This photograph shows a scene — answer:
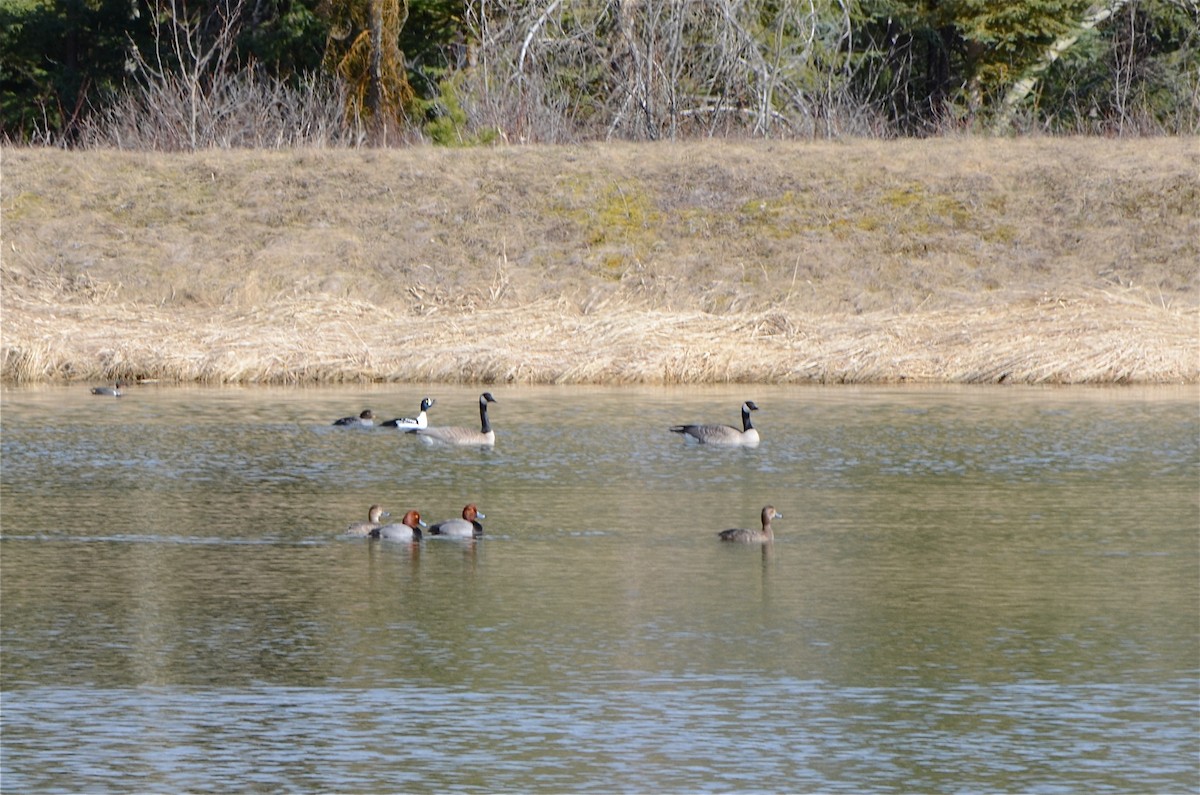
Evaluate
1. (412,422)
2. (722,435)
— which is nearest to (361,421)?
(412,422)

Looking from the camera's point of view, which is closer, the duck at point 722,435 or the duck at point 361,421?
the duck at point 722,435

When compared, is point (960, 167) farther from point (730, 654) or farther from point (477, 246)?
point (730, 654)

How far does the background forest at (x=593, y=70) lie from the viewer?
41.7 meters

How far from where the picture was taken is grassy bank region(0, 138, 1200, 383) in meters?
28.5

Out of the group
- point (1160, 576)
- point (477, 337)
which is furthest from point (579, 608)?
point (477, 337)

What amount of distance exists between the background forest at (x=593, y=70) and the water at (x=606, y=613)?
20.8 meters

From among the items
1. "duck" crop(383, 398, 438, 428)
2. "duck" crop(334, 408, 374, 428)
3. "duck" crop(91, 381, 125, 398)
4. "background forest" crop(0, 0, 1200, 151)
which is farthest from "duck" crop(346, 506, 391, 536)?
"background forest" crop(0, 0, 1200, 151)

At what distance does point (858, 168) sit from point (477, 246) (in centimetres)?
777

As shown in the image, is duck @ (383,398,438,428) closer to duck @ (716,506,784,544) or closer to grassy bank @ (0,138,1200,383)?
grassy bank @ (0,138,1200,383)

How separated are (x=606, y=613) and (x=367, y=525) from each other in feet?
11.3

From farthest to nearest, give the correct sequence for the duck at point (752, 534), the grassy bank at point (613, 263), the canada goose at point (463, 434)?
the grassy bank at point (613, 263)
the canada goose at point (463, 434)
the duck at point (752, 534)

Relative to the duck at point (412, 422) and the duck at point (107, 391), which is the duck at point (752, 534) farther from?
the duck at point (107, 391)

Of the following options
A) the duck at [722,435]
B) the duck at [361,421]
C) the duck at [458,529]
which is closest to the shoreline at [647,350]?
the duck at [361,421]

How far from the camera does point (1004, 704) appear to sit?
395 inches
